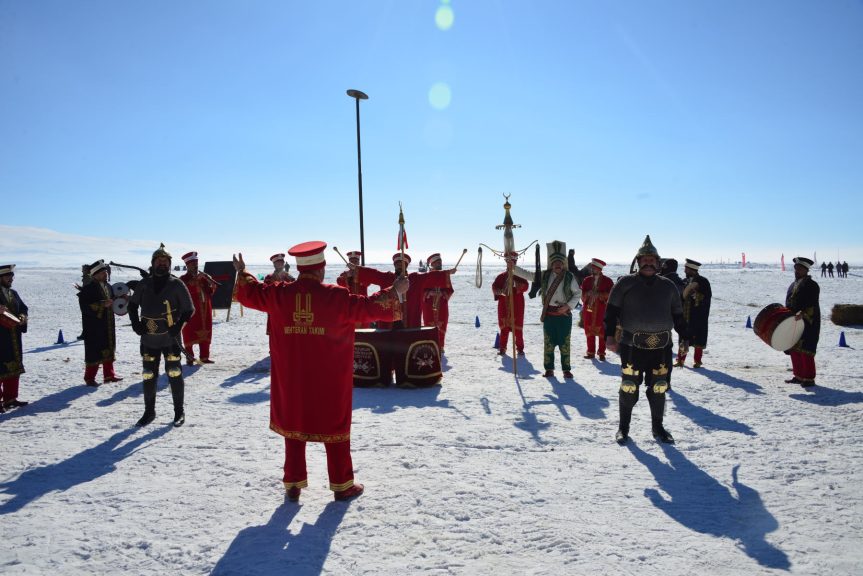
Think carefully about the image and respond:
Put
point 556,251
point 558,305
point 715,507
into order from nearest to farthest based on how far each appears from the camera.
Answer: point 715,507
point 558,305
point 556,251

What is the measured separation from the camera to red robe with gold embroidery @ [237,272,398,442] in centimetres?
411

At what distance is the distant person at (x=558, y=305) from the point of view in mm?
8898

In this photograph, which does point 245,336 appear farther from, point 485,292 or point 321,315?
point 485,292

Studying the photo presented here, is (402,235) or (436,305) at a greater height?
(402,235)

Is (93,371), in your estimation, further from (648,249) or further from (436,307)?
(648,249)

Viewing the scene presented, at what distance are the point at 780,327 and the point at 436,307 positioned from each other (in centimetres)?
593

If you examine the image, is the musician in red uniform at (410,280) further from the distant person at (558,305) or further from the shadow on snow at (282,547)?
the shadow on snow at (282,547)

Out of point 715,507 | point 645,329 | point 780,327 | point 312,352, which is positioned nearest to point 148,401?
point 312,352

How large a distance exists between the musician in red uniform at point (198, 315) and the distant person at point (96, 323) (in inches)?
66.3

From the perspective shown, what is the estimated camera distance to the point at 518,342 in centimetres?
1142

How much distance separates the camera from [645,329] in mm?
5688

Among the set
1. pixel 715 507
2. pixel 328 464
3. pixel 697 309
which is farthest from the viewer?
pixel 697 309

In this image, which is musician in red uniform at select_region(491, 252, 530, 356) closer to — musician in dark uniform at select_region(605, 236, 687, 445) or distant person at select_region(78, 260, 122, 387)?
musician in dark uniform at select_region(605, 236, 687, 445)

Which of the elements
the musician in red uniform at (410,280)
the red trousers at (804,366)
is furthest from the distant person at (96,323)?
the red trousers at (804,366)
